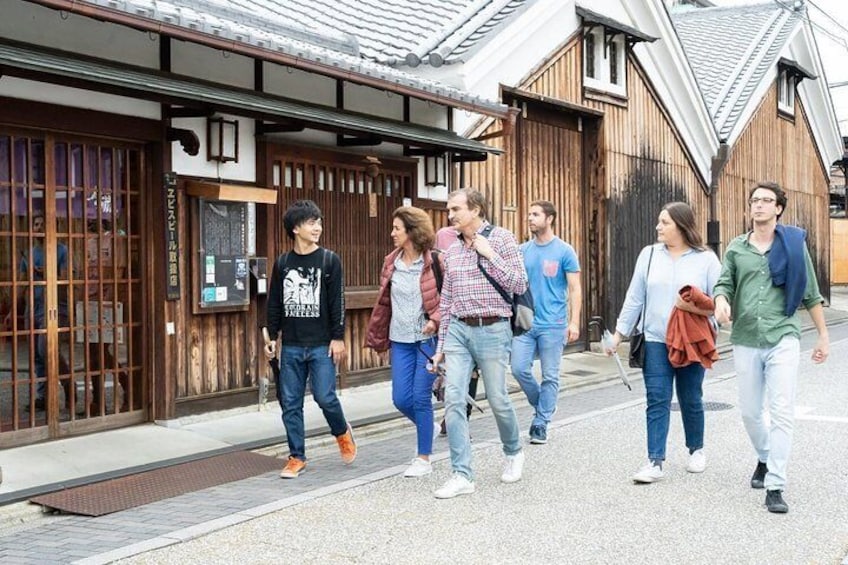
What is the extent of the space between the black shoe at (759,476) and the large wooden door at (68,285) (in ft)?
16.7

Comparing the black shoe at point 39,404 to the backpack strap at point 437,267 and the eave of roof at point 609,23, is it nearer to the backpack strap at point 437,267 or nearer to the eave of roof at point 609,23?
the backpack strap at point 437,267

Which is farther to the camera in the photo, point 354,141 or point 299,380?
point 354,141

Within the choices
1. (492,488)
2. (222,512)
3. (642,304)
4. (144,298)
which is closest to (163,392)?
(144,298)

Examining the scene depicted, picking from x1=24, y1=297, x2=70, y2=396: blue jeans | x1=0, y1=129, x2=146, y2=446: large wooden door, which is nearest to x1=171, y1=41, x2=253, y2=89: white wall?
x1=0, y1=129, x2=146, y2=446: large wooden door

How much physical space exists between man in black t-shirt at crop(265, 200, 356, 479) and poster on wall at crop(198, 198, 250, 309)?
7.07 feet

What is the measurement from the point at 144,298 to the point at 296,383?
89.8 inches

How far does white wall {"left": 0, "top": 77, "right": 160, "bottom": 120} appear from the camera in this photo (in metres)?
7.50

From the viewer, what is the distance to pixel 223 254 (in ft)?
30.9

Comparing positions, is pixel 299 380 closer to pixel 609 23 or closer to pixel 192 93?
pixel 192 93

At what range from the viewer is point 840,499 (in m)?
6.29

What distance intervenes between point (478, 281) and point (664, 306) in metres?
1.30

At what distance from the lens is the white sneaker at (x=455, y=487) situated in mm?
6438

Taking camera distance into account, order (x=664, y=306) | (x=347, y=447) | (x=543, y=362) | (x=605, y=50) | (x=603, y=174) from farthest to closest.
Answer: (x=603, y=174)
(x=605, y=50)
(x=543, y=362)
(x=347, y=447)
(x=664, y=306)

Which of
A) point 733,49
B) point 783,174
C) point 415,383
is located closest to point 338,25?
point 415,383
